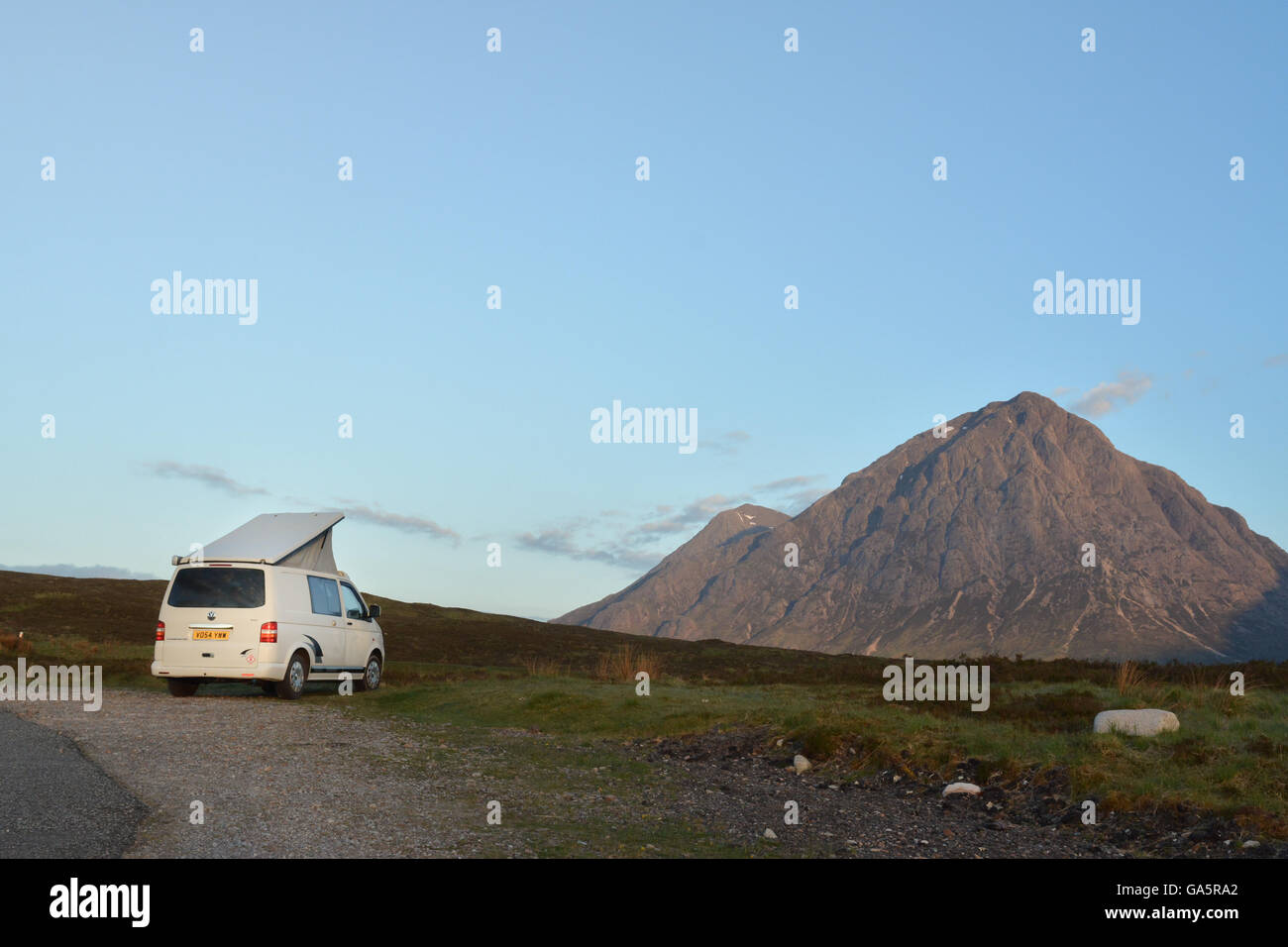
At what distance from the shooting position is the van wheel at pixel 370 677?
959 inches

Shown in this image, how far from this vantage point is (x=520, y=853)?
8.07 meters

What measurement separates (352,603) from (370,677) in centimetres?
213

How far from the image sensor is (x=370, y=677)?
24.5 m

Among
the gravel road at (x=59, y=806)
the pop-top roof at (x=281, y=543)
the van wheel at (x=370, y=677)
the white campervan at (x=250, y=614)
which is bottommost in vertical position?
the van wheel at (x=370, y=677)

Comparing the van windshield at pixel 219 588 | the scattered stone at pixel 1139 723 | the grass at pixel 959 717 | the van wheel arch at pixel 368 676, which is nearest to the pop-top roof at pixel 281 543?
the van windshield at pixel 219 588

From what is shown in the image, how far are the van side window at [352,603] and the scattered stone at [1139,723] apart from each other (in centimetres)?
1581

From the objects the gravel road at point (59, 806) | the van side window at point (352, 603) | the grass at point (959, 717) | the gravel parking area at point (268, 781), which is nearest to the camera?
the gravel road at point (59, 806)

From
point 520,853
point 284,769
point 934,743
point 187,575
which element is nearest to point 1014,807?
point 934,743

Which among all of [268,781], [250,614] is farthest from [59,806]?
[250,614]

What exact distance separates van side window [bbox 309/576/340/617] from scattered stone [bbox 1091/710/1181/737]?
49.4 ft

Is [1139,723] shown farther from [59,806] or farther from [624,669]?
[624,669]

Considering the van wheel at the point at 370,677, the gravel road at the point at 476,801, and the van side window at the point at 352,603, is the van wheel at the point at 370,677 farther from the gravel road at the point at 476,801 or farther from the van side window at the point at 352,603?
the gravel road at the point at 476,801
